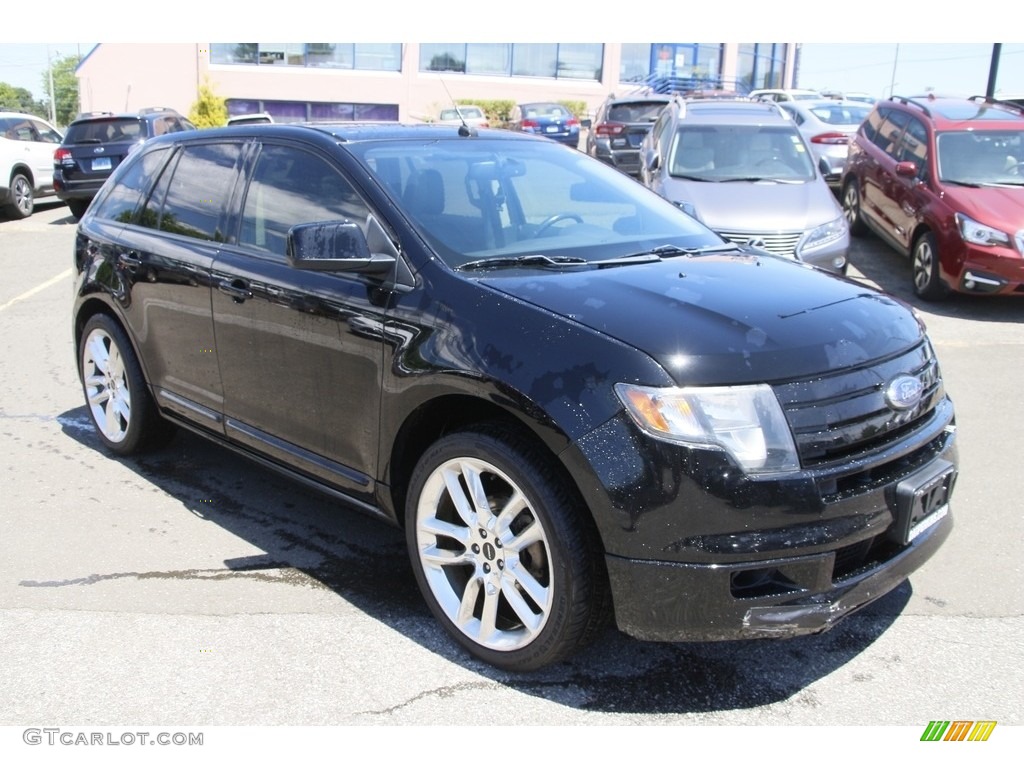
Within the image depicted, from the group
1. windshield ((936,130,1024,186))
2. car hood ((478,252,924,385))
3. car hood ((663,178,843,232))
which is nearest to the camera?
car hood ((478,252,924,385))

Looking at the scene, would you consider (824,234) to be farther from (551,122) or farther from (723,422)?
(551,122)

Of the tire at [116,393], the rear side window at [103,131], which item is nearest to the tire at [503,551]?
the tire at [116,393]

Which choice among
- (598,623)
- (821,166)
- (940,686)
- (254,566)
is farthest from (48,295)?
(940,686)

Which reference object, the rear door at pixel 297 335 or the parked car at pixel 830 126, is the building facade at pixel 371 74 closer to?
the parked car at pixel 830 126

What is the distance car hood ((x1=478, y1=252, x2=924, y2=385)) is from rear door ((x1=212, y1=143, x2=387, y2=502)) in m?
0.62

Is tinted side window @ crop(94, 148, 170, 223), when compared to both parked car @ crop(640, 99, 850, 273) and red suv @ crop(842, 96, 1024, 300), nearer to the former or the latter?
parked car @ crop(640, 99, 850, 273)

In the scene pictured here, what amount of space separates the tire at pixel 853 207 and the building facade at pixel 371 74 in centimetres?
2751

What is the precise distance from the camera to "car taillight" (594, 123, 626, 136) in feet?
64.7

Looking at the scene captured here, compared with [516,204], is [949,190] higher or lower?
lower

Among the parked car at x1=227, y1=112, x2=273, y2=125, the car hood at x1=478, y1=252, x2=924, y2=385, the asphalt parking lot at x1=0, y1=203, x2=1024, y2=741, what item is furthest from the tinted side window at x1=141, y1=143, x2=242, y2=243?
the car hood at x1=478, y1=252, x2=924, y2=385

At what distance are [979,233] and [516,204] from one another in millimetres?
6363

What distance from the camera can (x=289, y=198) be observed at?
13.3ft

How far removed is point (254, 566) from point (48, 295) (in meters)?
7.20

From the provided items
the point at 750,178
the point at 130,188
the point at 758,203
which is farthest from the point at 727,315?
the point at 750,178
